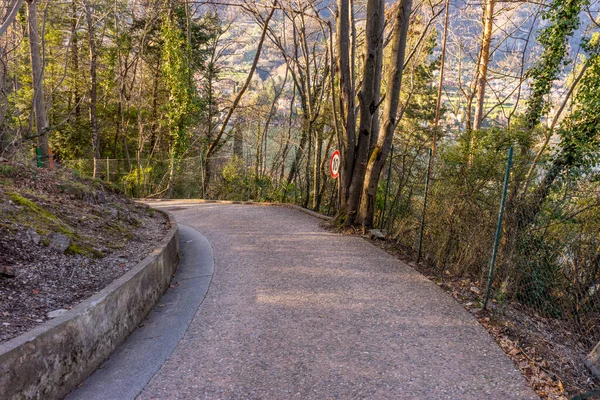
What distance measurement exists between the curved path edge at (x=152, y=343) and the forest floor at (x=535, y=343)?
347 cm

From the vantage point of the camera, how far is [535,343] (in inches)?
184

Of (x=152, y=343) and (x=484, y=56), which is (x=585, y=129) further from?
(x=484, y=56)

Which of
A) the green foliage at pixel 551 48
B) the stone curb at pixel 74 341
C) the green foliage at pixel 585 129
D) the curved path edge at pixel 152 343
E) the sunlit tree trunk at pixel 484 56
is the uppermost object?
the sunlit tree trunk at pixel 484 56

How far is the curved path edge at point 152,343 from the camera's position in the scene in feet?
12.2

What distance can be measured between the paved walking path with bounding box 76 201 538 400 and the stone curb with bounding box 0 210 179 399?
610 mm

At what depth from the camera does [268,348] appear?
4.48 meters

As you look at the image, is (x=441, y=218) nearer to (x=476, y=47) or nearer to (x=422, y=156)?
(x=422, y=156)

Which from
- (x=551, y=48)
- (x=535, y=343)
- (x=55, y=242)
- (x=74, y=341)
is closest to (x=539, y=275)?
(x=535, y=343)

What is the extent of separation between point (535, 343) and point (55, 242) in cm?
553

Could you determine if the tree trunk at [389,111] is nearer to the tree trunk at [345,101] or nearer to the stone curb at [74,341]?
the tree trunk at [345,101]

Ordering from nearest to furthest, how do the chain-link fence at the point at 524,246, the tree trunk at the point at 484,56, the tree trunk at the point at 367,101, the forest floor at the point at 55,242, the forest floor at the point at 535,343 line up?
the forest floor at the point at 535,343 → the forest floor at the point at 55,242 → the chain-link fence at the point at 524,246 → the tree trunk at the point at 367,101 → the tree trunk at the point at 484,56

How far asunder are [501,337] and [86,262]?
4841mm

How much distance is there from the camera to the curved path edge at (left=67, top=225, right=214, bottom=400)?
3711 mm

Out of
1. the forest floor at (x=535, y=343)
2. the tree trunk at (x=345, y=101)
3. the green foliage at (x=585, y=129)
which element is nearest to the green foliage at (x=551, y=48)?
the green foliage at (x=585, y=129)
